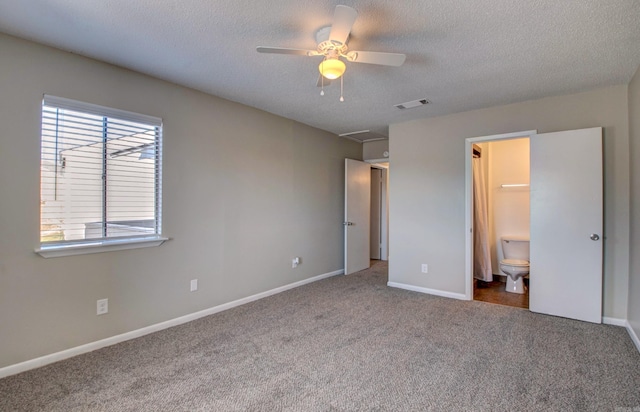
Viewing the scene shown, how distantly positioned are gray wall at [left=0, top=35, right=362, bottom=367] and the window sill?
5 cm

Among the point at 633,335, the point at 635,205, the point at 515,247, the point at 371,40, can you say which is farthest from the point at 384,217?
the point at 371,40

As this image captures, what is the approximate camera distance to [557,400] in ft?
6.26

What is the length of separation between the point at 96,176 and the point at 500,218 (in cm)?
525

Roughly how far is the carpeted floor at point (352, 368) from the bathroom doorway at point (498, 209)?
1.36 meters

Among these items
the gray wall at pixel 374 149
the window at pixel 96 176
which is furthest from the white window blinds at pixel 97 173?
the gray wall at pixel 374 149

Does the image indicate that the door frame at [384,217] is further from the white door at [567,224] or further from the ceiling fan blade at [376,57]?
the ceiling fan blade at [376,57]

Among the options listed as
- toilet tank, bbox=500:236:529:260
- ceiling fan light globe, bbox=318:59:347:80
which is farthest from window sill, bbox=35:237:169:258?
toilet tank, bbox=500:236:529:260

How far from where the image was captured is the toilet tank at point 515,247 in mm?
4473

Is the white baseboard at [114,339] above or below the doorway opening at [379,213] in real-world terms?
below

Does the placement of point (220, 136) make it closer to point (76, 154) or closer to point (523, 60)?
point (76, 154)

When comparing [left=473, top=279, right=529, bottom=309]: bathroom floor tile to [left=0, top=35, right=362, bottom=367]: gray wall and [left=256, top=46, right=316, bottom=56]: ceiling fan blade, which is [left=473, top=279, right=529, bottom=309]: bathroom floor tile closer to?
[left=0, top=35, right=362, bottom=367]: gray wall

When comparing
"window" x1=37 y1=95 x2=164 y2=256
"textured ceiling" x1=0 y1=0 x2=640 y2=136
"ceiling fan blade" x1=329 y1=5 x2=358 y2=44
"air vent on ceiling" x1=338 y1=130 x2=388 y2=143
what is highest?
"air vent on ceiling" x1=338 y1=130 x2=388 y2=143

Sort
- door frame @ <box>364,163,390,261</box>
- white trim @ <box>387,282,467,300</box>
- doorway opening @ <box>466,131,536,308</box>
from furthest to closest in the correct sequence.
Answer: door frame @ <box>364,163,390,261</box> < doorway opening @ <box>466,131,536,308</box> < white trim @ <box>387,282,467,300</box>

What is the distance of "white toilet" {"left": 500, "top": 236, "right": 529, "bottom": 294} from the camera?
4.16 meters
